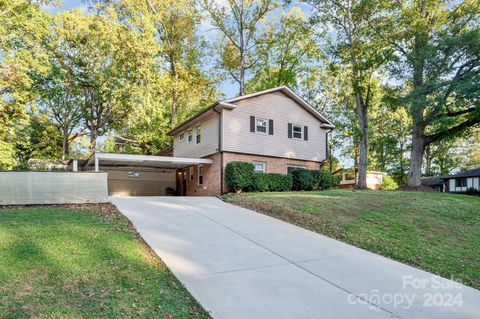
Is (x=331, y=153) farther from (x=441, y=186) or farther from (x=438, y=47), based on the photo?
(x=438, y=47)

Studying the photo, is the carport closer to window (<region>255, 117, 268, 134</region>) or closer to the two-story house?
the two-story house

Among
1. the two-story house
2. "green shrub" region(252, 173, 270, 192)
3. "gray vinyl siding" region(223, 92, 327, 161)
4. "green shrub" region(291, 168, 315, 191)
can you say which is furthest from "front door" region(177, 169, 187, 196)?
"green shrub" region(291, 168, 315, 191)

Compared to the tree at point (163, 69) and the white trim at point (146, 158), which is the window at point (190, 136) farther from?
the tree at point (163, 69)

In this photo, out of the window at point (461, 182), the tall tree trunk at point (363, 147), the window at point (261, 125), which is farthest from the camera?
the window at point (461, 182)

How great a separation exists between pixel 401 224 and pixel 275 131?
A: 10129mm

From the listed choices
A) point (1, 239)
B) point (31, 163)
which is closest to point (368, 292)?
point (1, 239)

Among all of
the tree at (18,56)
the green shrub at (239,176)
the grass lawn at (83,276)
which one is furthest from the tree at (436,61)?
the tree at (18,56)

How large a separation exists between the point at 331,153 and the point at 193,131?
69.7 ft

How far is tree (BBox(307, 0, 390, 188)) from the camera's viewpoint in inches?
808

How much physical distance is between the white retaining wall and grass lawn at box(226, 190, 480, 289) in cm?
542

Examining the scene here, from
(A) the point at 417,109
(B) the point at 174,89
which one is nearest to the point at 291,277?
(A) the point at 417,109

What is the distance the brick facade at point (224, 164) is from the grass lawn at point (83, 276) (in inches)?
367

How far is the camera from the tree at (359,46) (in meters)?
20.5

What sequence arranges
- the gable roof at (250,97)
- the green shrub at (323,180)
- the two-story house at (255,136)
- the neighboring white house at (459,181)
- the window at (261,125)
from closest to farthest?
Answer: the gable roof at (250,97) < the two-story house at (255,136) < the window at (261,125) < the green shrub at (323,180) < the neighboring white house at (459,181)
